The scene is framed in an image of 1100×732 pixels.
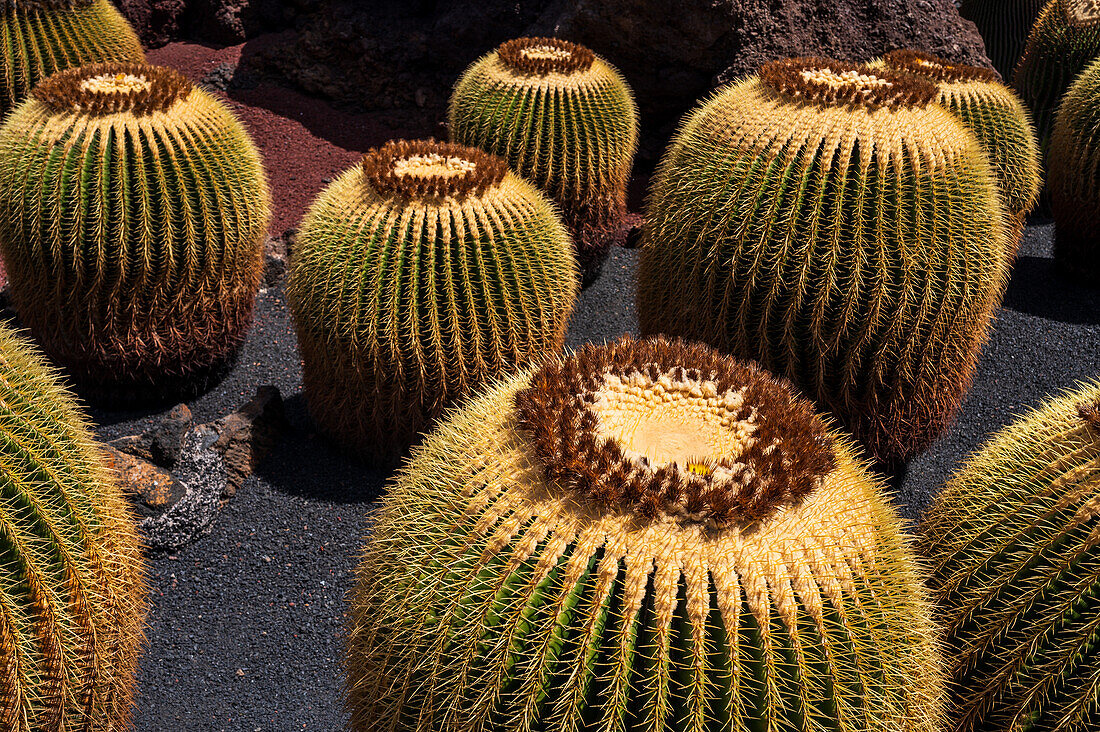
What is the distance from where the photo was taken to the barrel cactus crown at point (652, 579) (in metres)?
1.59

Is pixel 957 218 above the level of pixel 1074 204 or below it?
above

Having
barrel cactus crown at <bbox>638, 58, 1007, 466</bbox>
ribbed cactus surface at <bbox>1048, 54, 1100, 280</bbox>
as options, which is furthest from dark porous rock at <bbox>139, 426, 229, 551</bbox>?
ribbed cactus surface at <bbox>1048, 54, 1100, 280</bbox>

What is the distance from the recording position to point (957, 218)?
367 centimetres

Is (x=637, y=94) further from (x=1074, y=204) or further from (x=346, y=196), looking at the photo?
(x=346, y=196)

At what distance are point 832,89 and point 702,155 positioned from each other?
0.61m

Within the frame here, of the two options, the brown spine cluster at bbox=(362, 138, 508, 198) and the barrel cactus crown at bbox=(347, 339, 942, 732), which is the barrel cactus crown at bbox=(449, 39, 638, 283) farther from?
the barrel cactus crown at bbox=(347, 339, 942, 732)

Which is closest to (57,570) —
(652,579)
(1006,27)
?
(652,579)

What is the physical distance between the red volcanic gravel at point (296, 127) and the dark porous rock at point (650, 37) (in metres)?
0.33

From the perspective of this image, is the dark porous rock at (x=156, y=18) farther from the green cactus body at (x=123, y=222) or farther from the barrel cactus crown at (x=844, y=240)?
the barrel cactus crown at (x=844, y=240)

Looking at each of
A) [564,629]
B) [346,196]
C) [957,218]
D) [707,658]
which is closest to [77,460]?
[564,629]

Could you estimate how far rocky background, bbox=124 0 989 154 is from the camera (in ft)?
26.5

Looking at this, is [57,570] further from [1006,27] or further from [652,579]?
[1006,27]

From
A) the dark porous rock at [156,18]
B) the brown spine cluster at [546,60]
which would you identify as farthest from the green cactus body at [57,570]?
the dark porous rock at [156,18]

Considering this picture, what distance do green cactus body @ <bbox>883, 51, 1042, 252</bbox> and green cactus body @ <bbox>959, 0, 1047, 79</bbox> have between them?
5.26m
